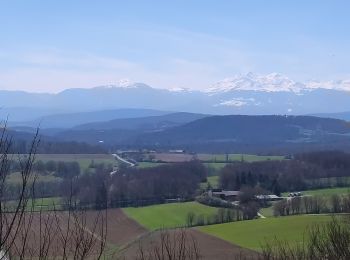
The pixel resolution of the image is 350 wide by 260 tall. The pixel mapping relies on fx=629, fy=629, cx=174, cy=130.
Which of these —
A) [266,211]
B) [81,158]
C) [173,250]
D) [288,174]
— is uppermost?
[173,250]

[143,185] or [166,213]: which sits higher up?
[143,185]

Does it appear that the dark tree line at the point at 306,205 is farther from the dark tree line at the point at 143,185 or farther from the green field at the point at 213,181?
the green field at the point at 213,181

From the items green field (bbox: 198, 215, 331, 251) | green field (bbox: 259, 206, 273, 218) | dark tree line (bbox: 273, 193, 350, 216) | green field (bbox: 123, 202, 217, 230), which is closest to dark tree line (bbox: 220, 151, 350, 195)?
green field (bbox: 259, 206, 273, 218)

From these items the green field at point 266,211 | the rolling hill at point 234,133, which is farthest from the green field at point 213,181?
the rolling hill at point 234,133

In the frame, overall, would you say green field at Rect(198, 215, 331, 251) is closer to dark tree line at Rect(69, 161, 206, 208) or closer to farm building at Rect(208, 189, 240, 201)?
dark tree line at Rect(69, 161, 206, 208)

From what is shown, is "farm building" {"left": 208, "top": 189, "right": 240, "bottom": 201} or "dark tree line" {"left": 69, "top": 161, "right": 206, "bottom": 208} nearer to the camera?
"dark tree line" {"left": 69, "top": 161, "right": 206, "bottom": 208}

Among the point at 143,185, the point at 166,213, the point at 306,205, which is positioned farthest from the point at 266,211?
the point at 143,185

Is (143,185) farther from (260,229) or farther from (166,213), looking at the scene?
(260,229)
